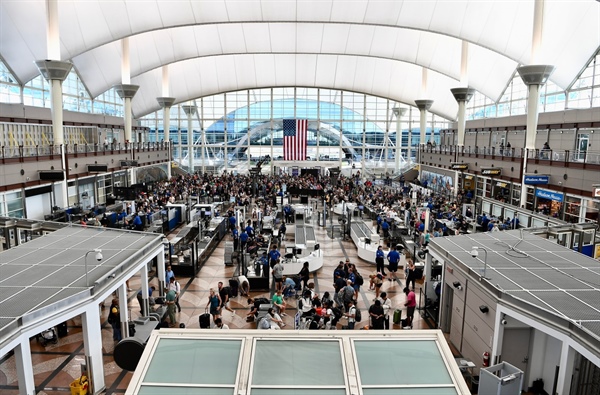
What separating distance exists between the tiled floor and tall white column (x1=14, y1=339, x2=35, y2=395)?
5.05 feet

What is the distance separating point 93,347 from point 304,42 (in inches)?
1305

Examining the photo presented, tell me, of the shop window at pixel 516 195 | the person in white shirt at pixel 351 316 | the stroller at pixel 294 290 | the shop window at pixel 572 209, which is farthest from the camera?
the shop window at pixel 516 195

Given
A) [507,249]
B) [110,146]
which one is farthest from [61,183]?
[507,249]

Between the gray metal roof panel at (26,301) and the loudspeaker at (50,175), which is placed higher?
the loudspeaker at (50,175)

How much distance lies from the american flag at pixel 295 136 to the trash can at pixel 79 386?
35.1 metres

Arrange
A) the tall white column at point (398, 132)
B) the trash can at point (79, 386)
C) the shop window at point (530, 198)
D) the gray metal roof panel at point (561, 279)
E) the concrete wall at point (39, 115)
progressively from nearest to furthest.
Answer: the trash can at point (79, 386), the gray metal roof panel at point (561, 279), the shop window at point (530, 198), the concrete wall at point (39, 115), the tall white column at point (398, 132)

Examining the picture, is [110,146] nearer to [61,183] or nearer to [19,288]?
[61,183]

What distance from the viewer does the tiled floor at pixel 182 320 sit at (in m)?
8.49

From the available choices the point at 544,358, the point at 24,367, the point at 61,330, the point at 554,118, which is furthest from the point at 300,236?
the point at 554,118

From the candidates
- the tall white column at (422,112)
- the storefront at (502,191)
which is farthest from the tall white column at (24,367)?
the tall white column at (422,112)

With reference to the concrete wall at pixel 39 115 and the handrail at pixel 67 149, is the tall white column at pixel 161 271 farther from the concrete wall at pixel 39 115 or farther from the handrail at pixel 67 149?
the concrete wall at pixel 39 115

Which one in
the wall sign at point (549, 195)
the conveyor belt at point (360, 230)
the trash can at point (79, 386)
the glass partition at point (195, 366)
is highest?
the glass partition at point (195, 366)

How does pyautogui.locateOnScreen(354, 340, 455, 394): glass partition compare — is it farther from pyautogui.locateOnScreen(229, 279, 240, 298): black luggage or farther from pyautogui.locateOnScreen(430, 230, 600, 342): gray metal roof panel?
pyautogui.locateOnScreen(229, 279, 240, 298): black luggage

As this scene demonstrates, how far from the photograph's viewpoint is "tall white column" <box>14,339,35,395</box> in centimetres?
656
